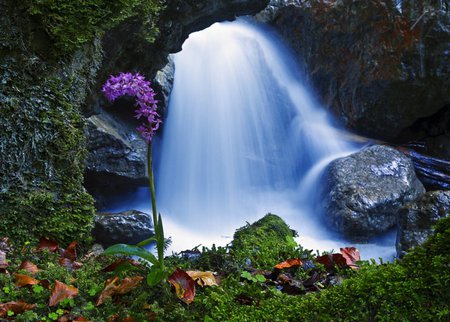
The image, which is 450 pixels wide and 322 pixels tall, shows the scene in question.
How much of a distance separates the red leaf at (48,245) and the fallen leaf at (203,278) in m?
1.13

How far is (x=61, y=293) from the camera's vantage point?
71.9 inches

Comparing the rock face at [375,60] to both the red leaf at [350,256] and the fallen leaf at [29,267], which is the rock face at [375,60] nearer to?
the red leaf at [350,256]

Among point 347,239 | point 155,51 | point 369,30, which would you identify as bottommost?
point 347,239

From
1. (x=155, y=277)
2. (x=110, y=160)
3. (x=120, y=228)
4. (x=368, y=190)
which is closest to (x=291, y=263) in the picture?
(x=155, y=277)

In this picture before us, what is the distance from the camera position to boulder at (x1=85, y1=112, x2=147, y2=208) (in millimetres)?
6949

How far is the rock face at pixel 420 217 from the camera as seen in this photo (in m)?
6.16

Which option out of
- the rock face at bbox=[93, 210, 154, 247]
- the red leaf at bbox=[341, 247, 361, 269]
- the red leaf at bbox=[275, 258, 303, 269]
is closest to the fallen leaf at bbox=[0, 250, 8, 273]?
the red leaf at bbox=[275, 258, 303, 269]

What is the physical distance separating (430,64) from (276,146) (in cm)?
408

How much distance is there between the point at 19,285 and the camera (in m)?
1.93

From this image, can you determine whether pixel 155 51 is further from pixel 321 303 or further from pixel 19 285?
pixel 321 303

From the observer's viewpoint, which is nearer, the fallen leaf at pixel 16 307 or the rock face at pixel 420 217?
the fallen leaf at pixel 16 307

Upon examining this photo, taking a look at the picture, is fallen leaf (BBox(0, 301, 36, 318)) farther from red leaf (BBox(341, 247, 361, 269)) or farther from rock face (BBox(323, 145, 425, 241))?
rock face (BBox(323, 145, 425, 241))

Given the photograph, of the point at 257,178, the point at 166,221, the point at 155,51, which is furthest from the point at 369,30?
the point at 166,221

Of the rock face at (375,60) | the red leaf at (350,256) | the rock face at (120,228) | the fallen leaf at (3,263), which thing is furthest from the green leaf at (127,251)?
the rock face at (375,60)
